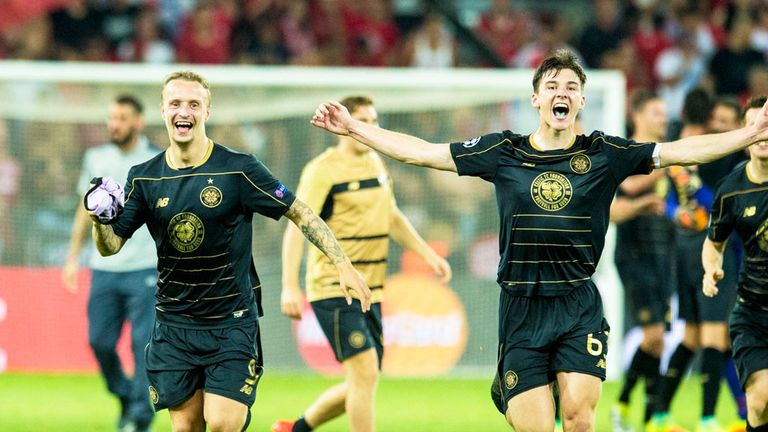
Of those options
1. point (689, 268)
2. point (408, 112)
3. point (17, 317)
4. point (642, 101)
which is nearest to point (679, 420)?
point (689, 268)

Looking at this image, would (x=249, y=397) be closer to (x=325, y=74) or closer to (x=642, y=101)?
(x=642, y=101)


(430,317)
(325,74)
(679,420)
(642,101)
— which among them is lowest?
(679,420)

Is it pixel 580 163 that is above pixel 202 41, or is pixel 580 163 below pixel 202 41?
below

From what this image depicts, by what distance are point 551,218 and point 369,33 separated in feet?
32.5

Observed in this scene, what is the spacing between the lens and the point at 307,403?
11781 millimetres

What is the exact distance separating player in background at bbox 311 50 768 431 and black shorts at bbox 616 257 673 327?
3.54 m

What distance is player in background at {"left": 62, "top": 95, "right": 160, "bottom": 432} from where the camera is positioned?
378 inches

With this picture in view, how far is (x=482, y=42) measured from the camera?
14.9 metres

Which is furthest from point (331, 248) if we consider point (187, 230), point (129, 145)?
point (129, 145)

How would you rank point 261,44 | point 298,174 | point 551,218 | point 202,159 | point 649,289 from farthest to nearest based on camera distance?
point 261,44 < point 298,174 < point 649,289 < point 202,159 < point 551,218

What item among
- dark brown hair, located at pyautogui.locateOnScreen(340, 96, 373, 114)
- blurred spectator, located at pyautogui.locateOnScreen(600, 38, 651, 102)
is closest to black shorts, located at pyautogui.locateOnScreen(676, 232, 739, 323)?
dark brown hair, located at pyautogui.locateOnScreen(340, 96, 373, 114)

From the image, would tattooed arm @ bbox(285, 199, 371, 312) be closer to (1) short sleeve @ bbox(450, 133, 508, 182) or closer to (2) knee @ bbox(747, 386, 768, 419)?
(1) short sleeve @ bbox(450, 133, 508, 182)

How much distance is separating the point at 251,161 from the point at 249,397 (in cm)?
122

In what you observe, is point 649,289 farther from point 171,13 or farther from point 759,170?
point 171,13
